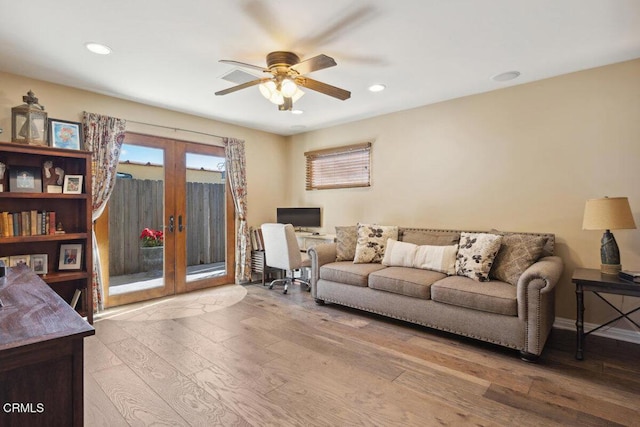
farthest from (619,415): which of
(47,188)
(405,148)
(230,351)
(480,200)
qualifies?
(47,188)

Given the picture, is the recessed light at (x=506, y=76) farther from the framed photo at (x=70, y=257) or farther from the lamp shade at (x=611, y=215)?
the framed photo at (x=70, y=257)

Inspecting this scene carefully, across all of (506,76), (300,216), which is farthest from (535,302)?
(300,216)

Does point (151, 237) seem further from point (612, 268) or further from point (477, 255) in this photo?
point (612, 268)

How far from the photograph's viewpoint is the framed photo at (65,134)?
3198mm

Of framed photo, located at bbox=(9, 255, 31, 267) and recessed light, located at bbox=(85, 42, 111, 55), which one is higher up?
recessed light, located at bbox=(85, 42, 111, 55)

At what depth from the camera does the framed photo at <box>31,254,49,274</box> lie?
3.08 metres

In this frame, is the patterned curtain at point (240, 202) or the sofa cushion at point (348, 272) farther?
the patterned curtain at point (240, 202)

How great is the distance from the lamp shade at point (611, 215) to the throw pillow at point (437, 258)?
3.78 feet

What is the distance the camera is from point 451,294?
285 cm

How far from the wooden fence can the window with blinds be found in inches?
59.5

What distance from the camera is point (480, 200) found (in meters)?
3.65

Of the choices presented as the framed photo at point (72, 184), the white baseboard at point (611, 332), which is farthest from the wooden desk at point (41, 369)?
the white baseboard at point (611, 332)

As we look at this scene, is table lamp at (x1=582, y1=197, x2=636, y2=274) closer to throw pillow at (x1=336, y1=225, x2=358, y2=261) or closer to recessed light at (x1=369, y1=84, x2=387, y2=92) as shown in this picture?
recessed light at (x1=369, y1=84, x2=387, y2=92)

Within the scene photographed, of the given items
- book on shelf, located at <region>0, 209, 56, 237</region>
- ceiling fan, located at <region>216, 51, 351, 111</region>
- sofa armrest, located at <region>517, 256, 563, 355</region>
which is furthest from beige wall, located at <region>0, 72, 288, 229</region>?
sofa armrest, located at <region>517, 256, 563, 355</region>
